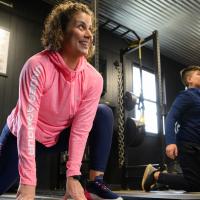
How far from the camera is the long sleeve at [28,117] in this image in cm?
95

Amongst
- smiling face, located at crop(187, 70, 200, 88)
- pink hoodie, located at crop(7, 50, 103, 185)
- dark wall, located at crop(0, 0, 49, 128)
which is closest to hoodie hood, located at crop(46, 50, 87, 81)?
pink hoodie, located at crop(7, 50, 103, 185)

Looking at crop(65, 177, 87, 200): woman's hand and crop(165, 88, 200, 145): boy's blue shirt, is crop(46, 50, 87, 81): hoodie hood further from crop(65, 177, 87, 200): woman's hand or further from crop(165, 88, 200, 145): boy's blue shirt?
crop(165, 88, 200, 145): boy's blue shirt

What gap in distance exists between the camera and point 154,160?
18.0 feet

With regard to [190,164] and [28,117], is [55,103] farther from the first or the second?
[190,164]

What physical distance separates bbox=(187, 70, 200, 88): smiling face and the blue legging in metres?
1.60

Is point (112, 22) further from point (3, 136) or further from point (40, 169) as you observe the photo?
point (3, 136)

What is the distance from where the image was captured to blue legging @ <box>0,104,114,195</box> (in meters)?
1.23

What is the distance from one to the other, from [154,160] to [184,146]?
3.15 meters

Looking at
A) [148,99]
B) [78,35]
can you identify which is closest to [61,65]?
[78,35]

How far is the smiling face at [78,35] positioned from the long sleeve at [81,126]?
14 cm

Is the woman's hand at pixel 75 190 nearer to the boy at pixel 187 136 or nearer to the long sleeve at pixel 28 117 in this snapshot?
the long sleeve at pixel 28 117

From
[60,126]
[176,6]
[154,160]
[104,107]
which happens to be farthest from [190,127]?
[154,160]

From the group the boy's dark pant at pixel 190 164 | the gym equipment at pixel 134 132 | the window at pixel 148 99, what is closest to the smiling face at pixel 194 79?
the boy's dark pant at pixel 190 164

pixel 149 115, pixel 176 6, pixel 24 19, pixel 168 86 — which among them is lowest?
pixel 149 115
